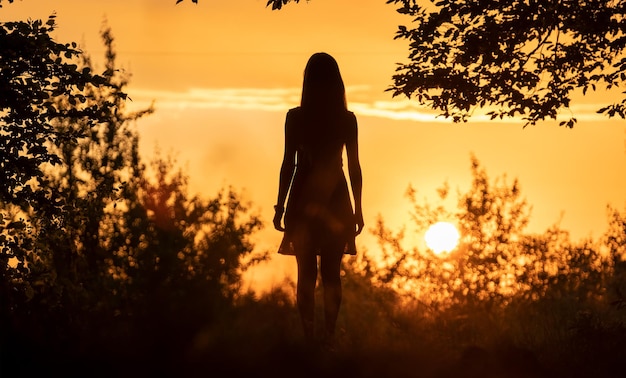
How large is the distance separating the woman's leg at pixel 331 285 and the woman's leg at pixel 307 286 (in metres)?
0.12

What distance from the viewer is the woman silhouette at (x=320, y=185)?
33.9ft

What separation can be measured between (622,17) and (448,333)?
17.4 feet

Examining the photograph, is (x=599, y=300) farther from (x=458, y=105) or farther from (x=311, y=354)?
(x=311, y=354)

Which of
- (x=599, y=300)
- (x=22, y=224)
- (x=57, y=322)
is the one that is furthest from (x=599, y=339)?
(x=599, y=300)

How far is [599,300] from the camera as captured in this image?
31281 mm

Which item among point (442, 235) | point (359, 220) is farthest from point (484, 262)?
point (359, 220)

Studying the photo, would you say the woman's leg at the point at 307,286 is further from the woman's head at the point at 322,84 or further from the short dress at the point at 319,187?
the woman's head at the point at 322,84

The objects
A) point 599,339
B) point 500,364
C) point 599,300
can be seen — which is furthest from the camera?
point 599,300

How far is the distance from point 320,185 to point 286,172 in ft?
1.45

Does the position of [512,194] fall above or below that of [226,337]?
above

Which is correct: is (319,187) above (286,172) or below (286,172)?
below

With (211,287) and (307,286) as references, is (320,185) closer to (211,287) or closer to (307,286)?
(307,286)

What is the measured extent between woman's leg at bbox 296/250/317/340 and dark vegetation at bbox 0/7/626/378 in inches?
11.0

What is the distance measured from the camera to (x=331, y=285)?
35.0 ft
